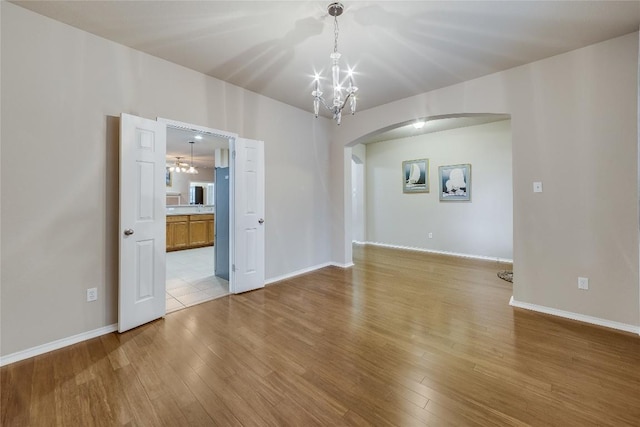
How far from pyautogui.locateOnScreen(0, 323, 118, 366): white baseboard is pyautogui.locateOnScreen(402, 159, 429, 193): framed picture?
596 cm

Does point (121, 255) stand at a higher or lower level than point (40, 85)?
lower

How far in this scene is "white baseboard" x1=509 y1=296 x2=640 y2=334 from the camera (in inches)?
95.7

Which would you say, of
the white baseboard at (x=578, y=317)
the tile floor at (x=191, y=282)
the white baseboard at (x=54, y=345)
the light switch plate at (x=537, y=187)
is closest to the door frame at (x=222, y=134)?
the tile floor at (x=191, y=282)

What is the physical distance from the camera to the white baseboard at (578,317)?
243 cm

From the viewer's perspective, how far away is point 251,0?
6.49 ft

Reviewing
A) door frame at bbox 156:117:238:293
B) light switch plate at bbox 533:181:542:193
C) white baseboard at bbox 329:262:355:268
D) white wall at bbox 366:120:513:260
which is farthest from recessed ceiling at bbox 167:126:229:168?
light switch plate at bbox 533:181:542:193

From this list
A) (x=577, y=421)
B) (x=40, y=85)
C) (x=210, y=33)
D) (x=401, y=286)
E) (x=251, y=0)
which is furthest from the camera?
(x=401, y=286)

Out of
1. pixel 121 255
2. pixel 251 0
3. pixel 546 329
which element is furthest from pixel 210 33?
pixel 546 329

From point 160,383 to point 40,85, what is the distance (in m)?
2.57

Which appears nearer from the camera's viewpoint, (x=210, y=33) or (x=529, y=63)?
(x=210, y=33)

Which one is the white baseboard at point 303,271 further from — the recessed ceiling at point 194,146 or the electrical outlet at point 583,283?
the electrical outlet at point 583,283

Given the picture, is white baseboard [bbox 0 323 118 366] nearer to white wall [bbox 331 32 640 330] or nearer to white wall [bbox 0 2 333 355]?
white wall [bbox 0 2 333 355]

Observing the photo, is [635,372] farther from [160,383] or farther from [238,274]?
[238,274]

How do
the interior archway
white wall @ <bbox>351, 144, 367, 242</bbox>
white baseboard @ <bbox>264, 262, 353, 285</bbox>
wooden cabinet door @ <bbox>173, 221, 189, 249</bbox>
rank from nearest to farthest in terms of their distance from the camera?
white baseboard @ <bbox>264, 262, 353, 285</bbox>, the interior archway, wooden cabinet door @ <bbox>173, 221, 189, 249</bbox>, white wall @ <bbox>351, 144, 367, 242</bbox>
